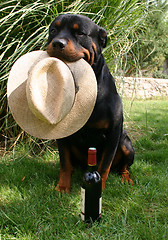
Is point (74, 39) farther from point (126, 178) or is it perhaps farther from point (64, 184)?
point (126, 178)

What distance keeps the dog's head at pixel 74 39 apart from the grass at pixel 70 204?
1055mm

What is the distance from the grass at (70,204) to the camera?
1.46 metres

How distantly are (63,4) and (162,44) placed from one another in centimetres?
1305

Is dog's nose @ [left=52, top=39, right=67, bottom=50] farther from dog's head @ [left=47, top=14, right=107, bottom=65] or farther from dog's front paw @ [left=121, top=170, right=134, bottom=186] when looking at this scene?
dog's front paw @ [left=121, top=170, right=134, bottom=186]

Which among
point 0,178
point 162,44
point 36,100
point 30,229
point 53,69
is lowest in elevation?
point 162,44

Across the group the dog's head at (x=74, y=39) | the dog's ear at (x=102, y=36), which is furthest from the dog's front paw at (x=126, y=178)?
the dog's ear at (x=102, y=36)

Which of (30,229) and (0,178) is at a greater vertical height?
(30,229)

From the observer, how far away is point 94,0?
2.70 metres

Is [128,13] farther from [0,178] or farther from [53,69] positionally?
[0,178]

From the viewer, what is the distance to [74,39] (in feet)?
5.51

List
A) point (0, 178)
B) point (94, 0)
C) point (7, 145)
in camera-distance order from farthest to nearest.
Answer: point (7, 145) < point (94, 0) < point (0, 178)

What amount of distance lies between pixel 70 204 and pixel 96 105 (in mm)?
771

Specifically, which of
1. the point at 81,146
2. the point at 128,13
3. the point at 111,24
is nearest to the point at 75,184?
the point at 81,146

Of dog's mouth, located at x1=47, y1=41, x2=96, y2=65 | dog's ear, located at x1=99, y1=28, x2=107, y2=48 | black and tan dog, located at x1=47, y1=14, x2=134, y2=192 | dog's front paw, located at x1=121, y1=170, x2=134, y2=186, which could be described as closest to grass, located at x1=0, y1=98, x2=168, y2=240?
dog's front paw, located at x1=121, y1=170, x2=134, y2=186
